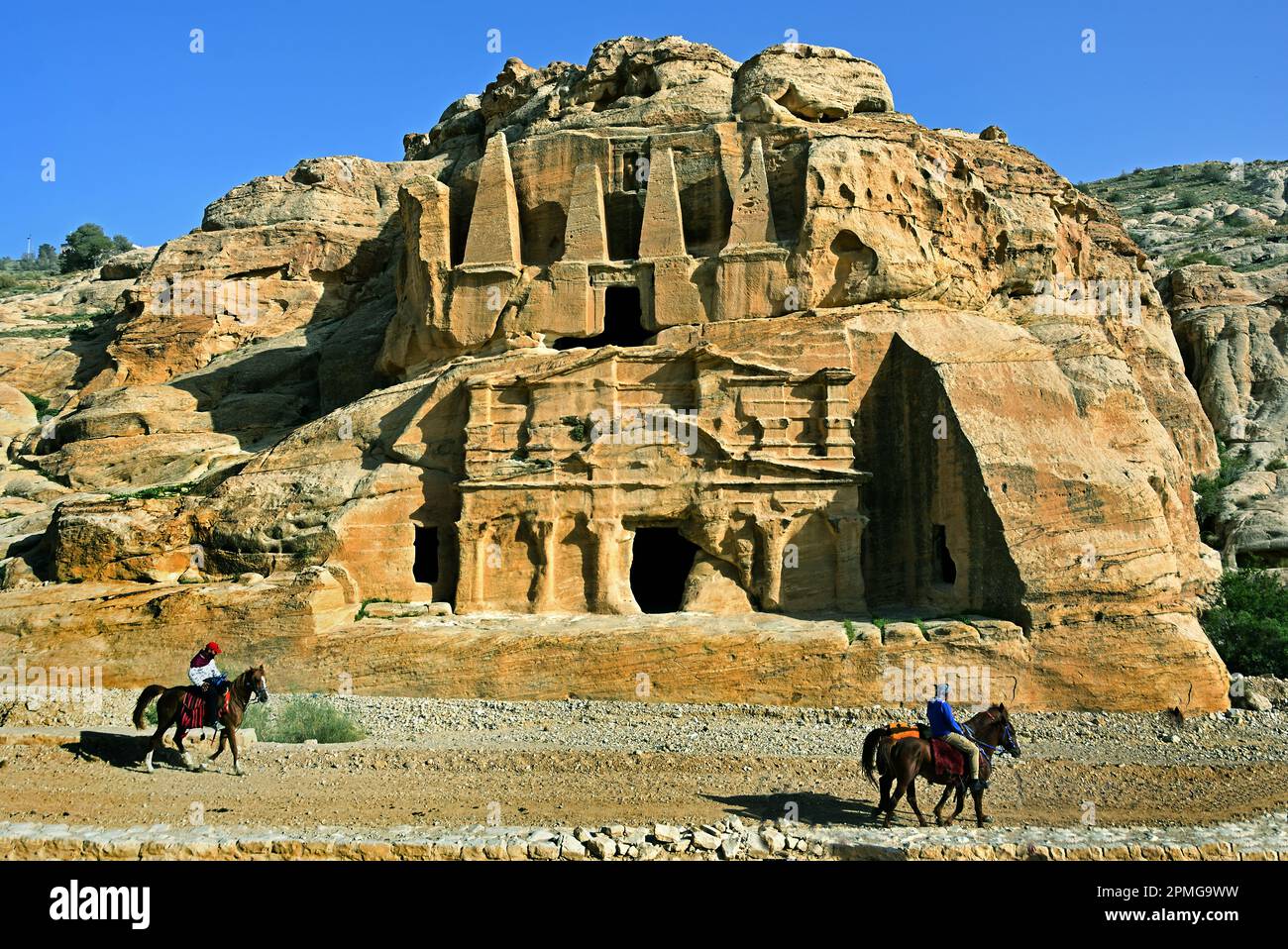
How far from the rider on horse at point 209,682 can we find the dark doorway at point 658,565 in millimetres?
13083

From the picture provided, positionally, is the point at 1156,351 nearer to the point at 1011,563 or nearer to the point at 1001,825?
the point at 1011,563

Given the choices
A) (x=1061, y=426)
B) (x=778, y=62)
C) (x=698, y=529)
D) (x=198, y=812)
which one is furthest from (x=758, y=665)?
(x=778, y=62)

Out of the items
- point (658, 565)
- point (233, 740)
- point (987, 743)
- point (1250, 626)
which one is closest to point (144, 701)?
point (233, 740)

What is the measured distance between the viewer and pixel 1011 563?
19547 millimetres

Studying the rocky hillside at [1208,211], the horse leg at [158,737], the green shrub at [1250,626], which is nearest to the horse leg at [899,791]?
the horse leg at [158,737]

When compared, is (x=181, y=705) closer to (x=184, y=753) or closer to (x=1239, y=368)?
(x=184, y=753)

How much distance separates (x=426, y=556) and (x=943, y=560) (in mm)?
12200

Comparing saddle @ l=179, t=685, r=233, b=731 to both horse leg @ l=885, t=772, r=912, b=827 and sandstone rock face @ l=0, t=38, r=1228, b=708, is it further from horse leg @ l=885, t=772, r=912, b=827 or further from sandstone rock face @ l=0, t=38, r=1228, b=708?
horse leg @ l=885, t=772, r=912, b=827

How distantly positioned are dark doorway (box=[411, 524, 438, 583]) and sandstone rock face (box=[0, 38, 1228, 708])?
0.76ft

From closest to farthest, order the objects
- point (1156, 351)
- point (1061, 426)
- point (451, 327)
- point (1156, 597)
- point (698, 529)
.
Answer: point (1156, 597)
point (1061, 426)
point (698, 529)
point (451, 327)
point (1156, 351)

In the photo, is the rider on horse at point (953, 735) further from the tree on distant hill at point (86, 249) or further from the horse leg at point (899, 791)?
the tree on distant hill at point (86, 249)

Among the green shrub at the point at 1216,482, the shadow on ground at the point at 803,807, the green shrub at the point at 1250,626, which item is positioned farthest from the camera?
the green shrub at the point at 1216,482

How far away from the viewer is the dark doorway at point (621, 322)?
30.1 meters

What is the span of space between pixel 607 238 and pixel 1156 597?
16.1m
